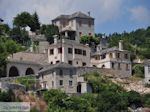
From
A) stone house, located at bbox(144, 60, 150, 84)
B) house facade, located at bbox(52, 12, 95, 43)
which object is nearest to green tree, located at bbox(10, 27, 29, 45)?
house facade, located at bbox(52, 12, 95, 43)

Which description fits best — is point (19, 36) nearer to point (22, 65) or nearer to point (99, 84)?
point (22, 65)

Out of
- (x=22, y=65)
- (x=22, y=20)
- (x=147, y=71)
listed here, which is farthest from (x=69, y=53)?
(x=22, y=20)

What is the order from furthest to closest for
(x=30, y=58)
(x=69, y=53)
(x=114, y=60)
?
(x=114, y=60) → (x=30, y=58) → (x=69, y=53)

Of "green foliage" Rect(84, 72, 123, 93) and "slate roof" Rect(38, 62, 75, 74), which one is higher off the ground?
"slate roof" Rect(38, 62, 75, 74)

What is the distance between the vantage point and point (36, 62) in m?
96.3

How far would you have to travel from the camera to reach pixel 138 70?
99938mm

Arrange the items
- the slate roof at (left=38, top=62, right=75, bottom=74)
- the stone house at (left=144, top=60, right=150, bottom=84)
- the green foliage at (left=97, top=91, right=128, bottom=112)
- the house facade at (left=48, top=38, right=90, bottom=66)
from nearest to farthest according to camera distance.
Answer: the green foliage at (left=97, top=91, right=128, bottom=112) < the slate roof at (left=38, top=62, right=75, bottom=74) < the stone house at (left=144, top=60, right=150, bottom=84) < the house facade at (left=48, top=38, right=90, bottom=66)

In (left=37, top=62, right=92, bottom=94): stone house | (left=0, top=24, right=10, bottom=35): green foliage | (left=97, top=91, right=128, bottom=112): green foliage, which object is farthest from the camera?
(left=0, top=24, right=10, bottom=35): green foliage

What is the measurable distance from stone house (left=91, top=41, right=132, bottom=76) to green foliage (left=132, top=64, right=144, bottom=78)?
905mm

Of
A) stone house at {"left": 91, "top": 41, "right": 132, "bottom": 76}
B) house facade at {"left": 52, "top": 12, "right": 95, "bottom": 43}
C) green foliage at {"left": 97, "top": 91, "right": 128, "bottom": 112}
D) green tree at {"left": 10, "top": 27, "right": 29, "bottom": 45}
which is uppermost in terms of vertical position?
house facade at {"left": 52, "top": 12, "right": 95, "bottom": 43}

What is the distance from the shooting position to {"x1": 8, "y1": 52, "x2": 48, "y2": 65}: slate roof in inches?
3763

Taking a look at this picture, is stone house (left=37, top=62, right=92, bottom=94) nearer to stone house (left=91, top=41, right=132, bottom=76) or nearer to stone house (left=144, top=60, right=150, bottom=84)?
stone house (left=144, top=60, right=150, bottom=84)

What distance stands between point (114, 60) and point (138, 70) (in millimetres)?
3805

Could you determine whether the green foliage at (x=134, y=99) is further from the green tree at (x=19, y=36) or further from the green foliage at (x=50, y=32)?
the green tree at (x=19, y=36)
